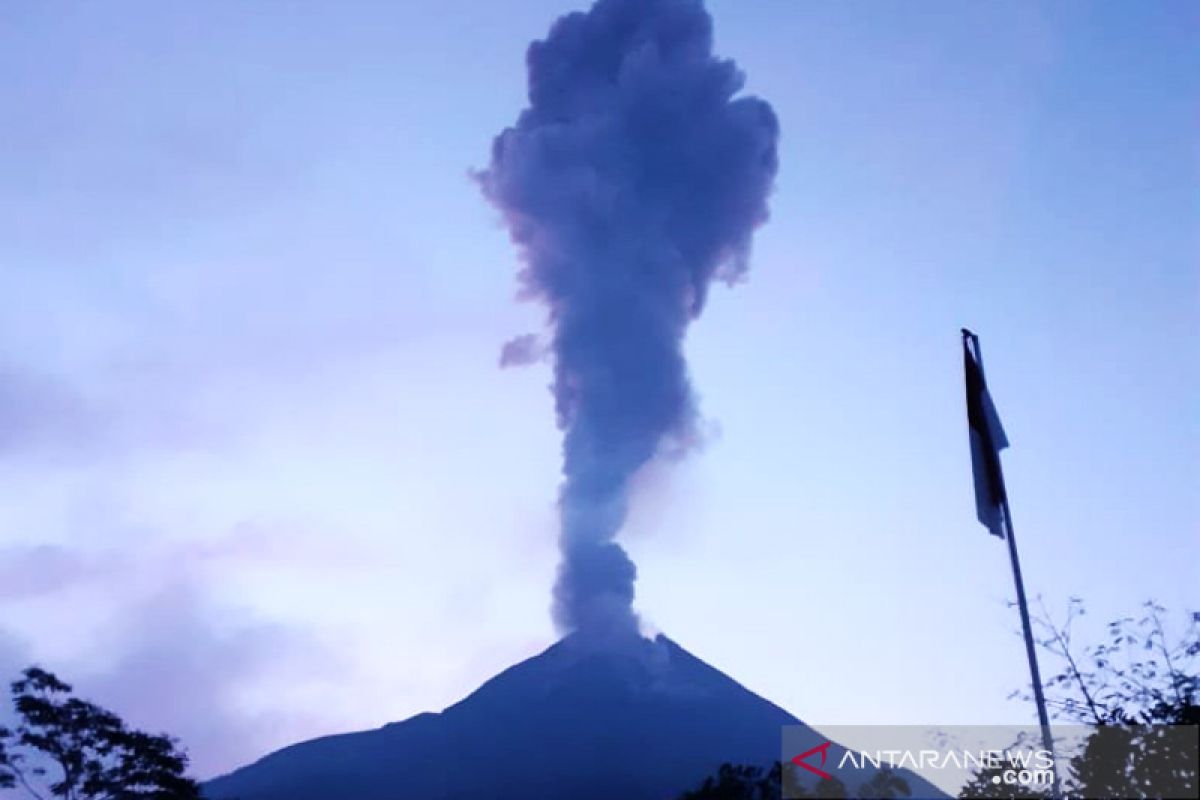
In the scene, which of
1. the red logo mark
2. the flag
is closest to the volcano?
the red logo mark

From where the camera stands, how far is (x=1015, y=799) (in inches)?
492

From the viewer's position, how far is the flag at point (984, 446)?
1456cm

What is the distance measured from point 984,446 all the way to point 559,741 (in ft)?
403

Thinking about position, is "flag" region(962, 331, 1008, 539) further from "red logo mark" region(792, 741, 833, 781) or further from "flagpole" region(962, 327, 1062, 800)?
"red logo mark" region(792, 741, 833, 781)

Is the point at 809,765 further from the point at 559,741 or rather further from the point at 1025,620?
the point at 559,741

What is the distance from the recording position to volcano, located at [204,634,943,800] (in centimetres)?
11994

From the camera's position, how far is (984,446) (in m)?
14.9

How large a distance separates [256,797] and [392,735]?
1027 inches

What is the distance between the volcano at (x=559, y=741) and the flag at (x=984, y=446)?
104187 millimetres

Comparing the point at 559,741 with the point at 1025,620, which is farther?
the point at 559,741

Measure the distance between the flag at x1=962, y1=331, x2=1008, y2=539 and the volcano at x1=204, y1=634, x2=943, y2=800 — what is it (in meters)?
104

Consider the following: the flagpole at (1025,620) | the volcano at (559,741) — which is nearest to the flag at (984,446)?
the flagpole at (1025,620)

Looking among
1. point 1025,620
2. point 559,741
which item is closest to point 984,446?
point 1025,620

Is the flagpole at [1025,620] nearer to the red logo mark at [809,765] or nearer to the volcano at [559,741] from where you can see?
the red logo mark at [809,765]
